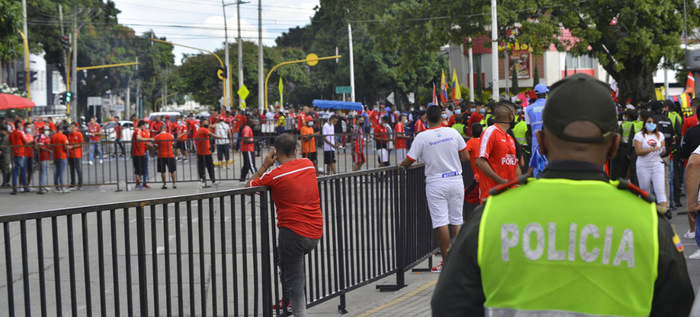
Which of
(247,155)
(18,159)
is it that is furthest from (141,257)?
(18,159)

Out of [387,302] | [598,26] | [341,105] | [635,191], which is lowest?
[387,302]

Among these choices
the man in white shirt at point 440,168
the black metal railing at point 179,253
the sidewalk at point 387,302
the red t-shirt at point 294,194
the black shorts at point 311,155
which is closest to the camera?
the black metal railing at point 179,253

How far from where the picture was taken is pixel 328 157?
22344 mm

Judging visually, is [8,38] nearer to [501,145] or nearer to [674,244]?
[501,145]

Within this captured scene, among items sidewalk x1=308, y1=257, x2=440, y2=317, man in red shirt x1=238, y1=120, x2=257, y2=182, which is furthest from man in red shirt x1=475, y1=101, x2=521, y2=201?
man in red shirt x1=238, y1=120, x2=257, y2=182

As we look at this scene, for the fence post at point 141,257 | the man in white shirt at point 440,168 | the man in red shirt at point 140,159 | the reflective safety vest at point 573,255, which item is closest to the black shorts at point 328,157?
the man in red shirt at point 140,159

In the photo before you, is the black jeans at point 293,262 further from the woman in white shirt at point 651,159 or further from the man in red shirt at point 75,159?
the man in red shirt at point 75,159

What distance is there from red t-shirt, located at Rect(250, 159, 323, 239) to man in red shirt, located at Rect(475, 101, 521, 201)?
2.42 m

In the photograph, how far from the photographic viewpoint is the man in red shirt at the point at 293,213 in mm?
6660

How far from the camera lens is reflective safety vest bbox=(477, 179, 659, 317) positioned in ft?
7.46

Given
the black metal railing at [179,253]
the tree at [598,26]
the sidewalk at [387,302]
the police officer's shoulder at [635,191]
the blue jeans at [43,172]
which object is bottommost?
the sidewalk at [387,302]

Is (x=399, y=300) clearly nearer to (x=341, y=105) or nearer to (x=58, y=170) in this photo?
(x=58, y=170)

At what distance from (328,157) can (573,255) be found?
20101 millimetres

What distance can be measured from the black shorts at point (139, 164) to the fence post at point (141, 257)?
639 inches
